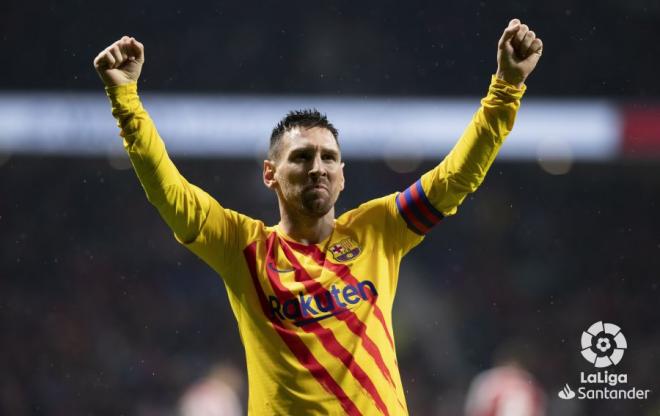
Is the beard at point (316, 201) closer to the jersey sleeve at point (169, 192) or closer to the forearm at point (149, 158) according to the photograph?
the jersey sleeve at point (169, 192)

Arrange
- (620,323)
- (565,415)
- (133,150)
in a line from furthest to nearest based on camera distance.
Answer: (620,323)
(565,415)
(133,150)

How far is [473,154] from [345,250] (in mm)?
461

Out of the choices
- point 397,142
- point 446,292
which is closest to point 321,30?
point 397,142

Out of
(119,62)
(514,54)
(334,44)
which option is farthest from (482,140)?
(334,44)

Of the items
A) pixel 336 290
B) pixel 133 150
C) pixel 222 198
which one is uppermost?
pixel 222 198

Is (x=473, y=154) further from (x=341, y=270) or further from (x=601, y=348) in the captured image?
(x=601, y=348)

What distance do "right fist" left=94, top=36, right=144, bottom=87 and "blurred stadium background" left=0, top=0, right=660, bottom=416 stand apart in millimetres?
5271

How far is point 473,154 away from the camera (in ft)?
8.59

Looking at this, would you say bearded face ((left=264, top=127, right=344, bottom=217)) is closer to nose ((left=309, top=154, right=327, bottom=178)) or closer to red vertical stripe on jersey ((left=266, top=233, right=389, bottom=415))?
nose ((left=309, top=154, right=327, bottom=178))

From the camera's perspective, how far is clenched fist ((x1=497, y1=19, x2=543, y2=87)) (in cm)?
263

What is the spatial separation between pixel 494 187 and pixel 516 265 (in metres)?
0.82

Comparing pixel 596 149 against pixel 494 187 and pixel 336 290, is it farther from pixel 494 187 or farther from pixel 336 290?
pixel 336 290

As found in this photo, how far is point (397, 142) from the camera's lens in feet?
27.4

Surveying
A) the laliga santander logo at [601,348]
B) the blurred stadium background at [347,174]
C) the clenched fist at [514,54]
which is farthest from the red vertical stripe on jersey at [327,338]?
the blurred stadium background at [347,174]
